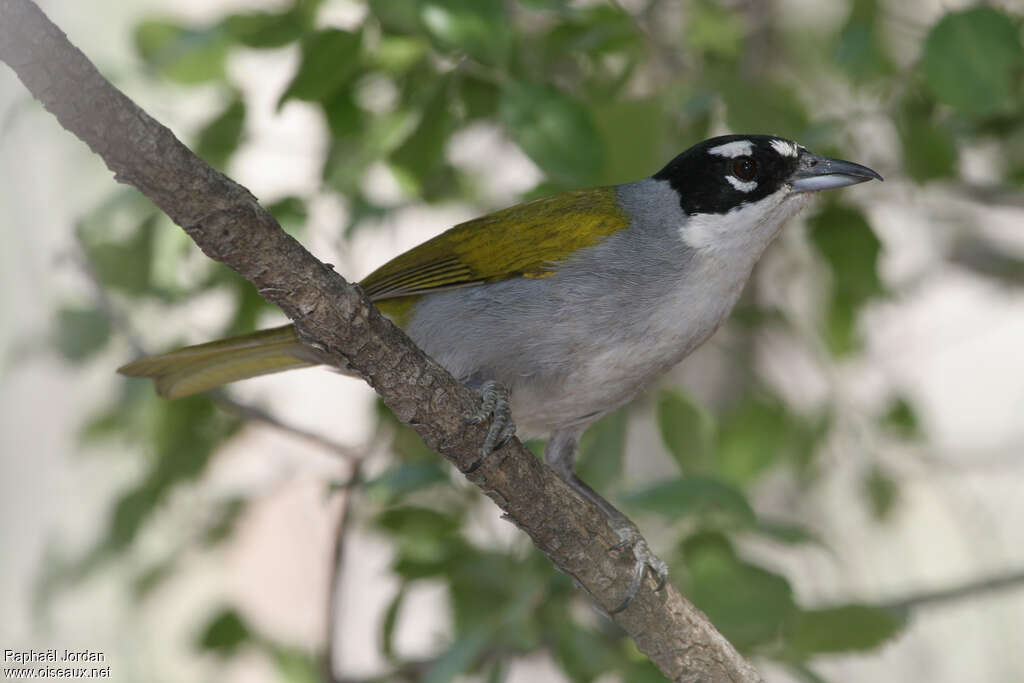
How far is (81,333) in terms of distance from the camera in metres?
4.14

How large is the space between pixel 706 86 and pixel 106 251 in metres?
2.22

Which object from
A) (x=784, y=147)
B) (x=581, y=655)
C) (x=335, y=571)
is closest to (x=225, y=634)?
(x=335, y=571)

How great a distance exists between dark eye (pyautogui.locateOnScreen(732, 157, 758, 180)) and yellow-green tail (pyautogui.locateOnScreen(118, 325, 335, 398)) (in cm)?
150

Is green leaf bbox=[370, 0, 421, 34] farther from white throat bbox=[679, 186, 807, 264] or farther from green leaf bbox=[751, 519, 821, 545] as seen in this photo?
green leaf bbox=[751, 519, 821, 545]

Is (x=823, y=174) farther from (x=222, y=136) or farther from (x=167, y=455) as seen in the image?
(x=167, y=455)

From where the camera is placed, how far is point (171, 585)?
5.21m

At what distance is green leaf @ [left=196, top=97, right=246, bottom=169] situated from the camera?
3.93 meters

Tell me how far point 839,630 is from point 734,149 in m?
1.54

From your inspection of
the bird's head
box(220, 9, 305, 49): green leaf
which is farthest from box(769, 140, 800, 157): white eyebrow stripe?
box(220, 9, 305, 49): green leaf

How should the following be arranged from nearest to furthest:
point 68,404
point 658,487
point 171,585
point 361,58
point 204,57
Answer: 1. point 658,487
2. point 361,58
3. point 204,57
4. point 171,585
5. point 68,404

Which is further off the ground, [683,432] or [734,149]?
[734,149]

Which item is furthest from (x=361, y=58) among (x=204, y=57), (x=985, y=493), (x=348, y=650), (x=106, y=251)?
(x=985, y=493)

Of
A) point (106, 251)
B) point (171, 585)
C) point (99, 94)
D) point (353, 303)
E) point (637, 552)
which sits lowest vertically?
point (637, 552)

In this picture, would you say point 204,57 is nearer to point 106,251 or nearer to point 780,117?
point 106,251
